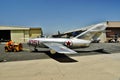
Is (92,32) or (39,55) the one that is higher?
(92,32)

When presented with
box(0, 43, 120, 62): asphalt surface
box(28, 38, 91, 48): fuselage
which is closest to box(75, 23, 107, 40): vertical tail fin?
box(28, 38, 91, 48): fuselage

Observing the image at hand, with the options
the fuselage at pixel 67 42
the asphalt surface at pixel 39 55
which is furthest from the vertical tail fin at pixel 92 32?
the asphalt surface at pixel 39 55

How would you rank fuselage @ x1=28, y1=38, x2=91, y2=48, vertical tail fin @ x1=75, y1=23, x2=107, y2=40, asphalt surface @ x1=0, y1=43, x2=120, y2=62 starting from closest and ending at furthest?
asphalt surface @ x1=0, y1=43, x2=120, y2=62, fuselage @ x1=28, y1=38, x2=91, y2=48, vertical tail fin @ x1=75, y1=23, x2=107, y2=40

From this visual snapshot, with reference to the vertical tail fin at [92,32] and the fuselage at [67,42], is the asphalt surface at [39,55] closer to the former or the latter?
the fuselage at [67,42]

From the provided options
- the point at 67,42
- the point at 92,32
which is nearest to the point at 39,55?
the point at 67,42

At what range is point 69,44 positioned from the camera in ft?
57.3

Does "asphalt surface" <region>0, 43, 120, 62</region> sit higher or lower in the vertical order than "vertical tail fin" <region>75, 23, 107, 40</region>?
lower

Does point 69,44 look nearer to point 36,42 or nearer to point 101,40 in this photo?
point 36,42

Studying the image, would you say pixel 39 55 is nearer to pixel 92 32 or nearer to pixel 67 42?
pixel 67 42

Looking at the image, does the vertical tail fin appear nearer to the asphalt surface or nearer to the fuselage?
the fuselage

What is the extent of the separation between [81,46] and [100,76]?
973 cm

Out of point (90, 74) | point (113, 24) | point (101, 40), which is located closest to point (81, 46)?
point (90, 74)

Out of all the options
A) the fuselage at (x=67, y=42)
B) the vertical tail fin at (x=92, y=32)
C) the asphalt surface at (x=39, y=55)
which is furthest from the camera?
the vertical tail fin at (x=92, y=32)

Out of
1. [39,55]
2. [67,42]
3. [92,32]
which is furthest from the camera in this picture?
[92,32]
